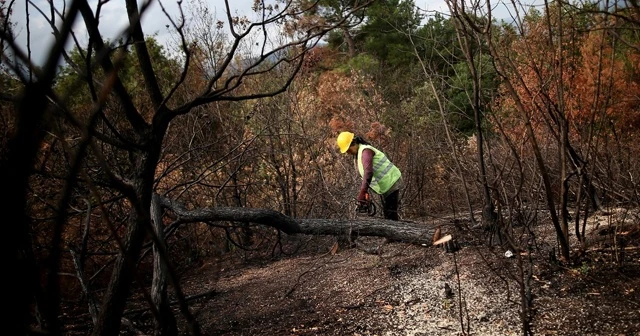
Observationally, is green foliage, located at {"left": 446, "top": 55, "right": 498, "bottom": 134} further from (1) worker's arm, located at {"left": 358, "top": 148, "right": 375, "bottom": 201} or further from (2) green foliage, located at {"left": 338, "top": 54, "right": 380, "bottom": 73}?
(2) green foliage, located at {"left": 338, "top": 54, "right": 380, "bottom": 73}

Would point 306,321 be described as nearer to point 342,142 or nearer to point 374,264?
point 374,264

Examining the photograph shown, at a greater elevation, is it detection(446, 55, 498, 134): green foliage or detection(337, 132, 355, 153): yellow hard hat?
detection(446, 55, 498, 134): green foliage

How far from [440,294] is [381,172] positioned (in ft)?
9.09

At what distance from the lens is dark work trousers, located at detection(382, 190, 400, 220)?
663 centimetres

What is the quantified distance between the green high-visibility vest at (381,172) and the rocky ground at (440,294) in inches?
45.5

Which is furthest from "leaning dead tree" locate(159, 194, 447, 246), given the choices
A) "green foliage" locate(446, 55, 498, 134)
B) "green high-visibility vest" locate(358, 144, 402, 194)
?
"green foliage" locate(446, 55, 498, 134)

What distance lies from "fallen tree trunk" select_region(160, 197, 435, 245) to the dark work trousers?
0.75 meters

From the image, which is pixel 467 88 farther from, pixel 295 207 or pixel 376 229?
pixel 376 229

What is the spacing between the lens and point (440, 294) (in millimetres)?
3828

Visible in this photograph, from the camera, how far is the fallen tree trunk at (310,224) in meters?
5.16

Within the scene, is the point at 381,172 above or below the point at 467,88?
below

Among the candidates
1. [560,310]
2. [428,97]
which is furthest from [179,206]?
[428,97]

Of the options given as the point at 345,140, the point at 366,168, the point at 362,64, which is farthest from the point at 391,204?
the point at 362,64

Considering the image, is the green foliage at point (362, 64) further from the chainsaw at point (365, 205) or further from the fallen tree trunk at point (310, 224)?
the fallen tree trunk at point (310, 224)
